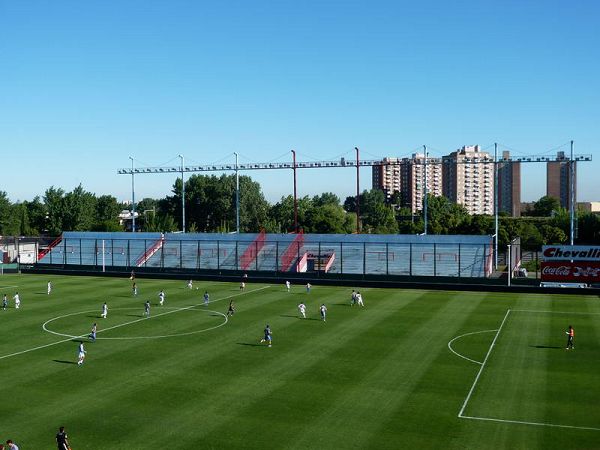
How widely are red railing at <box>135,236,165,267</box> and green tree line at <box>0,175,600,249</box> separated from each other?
3386cm

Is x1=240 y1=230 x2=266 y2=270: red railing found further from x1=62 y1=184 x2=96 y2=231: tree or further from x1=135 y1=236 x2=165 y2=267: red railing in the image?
x1=62 y1=184 x2=96 y2=231: tree

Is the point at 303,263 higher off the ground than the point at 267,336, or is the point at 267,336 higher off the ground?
the point at 303,263

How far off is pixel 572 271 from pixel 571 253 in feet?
5.66

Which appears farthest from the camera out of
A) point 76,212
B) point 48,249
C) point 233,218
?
point 233,218

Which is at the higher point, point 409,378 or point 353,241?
point 353,241

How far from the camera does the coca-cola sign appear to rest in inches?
2320

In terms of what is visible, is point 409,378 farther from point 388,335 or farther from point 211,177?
point 211,177

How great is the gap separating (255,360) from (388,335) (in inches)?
399

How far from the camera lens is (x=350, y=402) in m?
26.7

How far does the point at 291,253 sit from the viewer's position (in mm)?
81750

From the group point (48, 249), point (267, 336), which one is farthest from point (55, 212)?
point (267, 336)

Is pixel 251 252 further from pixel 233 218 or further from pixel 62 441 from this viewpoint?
pixel 233 218

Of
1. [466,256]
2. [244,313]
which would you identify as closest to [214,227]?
[466,256]

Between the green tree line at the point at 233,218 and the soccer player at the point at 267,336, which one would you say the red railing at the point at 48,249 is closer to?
the green tree line at the point at 233,218
